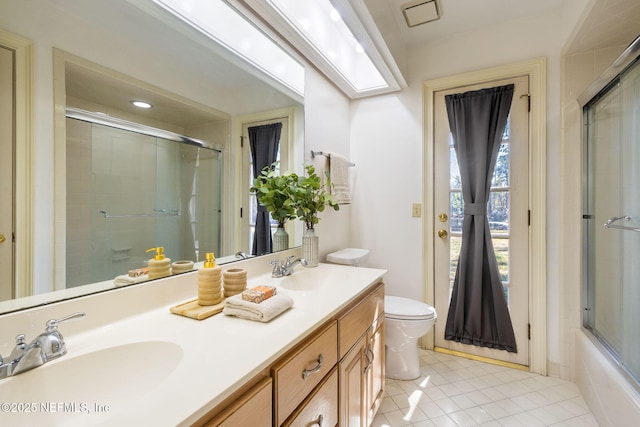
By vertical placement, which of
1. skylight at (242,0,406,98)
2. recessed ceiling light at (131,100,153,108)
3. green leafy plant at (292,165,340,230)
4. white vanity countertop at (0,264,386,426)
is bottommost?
white vanity countertop at (0,264,386,426)

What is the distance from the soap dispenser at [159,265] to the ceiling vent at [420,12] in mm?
1991

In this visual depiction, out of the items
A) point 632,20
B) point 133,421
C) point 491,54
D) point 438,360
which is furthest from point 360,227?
point 133,421

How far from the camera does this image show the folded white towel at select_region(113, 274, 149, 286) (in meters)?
0.89

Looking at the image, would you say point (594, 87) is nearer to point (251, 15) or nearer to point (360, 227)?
point (360, 227)

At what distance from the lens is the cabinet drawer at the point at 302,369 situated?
71cm

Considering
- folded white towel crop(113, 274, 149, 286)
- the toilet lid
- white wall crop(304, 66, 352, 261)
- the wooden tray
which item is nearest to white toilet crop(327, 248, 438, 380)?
the toilet lid

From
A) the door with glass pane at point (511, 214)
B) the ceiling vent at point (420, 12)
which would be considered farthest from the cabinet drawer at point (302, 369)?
the ceiling vent at point (420, 12)

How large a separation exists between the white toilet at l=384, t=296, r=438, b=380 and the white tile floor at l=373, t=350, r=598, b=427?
0.23ft

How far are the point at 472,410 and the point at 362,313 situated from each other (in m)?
1.00

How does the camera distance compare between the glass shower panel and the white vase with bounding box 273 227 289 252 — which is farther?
the white vase with bounding box 273 227 289 252

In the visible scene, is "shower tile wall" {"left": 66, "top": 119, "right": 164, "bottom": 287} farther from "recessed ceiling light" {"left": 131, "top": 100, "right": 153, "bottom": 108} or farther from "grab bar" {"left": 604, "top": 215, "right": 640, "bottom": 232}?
"grab bar" {"left": 604, "top": 215, "right": 640, "bottom": 232}

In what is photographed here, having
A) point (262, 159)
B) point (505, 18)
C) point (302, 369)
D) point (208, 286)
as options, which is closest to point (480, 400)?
point (302, 369)

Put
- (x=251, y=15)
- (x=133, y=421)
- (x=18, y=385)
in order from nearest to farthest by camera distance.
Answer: (x=133, y=421)
(x=18, y=385)
(x=251, y=15)

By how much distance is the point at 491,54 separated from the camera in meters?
2.06
